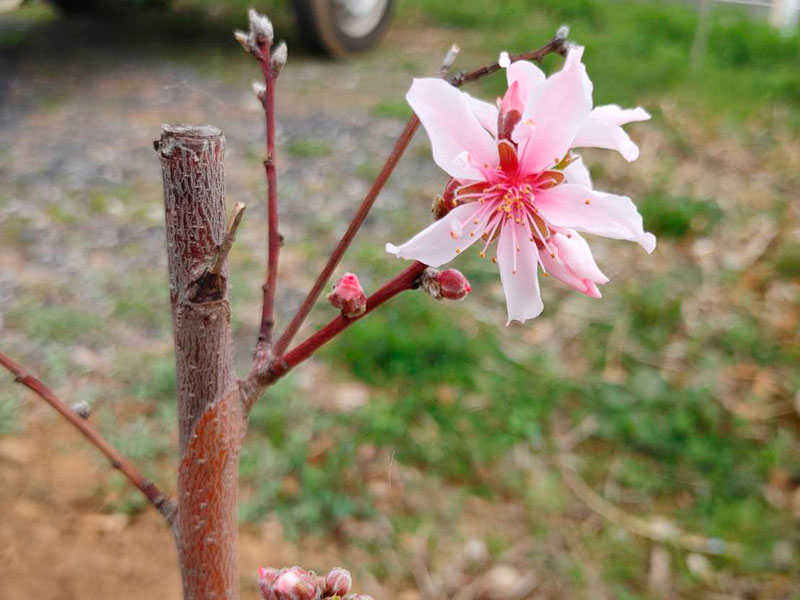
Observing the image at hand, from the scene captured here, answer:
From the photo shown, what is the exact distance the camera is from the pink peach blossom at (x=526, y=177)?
0.50 m

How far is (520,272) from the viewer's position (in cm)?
57

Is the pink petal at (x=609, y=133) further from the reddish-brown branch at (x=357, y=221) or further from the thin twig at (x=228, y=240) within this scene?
the thin twig at (x=228, y=240)

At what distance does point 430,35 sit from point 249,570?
460 centimetres

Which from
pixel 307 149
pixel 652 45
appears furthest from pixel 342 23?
pixel 652 45

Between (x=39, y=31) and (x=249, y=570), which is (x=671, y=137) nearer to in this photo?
(x=249, y=570)

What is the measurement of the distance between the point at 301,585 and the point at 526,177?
328 millimetres

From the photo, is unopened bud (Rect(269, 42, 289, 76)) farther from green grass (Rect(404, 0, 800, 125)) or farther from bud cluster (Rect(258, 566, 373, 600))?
green grass (Rect(404, 0, 800, 125))

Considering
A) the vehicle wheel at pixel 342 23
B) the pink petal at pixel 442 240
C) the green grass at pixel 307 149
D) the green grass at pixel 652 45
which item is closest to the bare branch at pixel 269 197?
the pink petal at pixel 442 240

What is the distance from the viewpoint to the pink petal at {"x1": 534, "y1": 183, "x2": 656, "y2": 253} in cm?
50

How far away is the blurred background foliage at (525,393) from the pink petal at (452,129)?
110 centimetres

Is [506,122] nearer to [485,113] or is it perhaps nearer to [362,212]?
[485,113]

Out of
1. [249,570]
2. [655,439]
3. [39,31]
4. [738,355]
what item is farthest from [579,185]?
[39,31]

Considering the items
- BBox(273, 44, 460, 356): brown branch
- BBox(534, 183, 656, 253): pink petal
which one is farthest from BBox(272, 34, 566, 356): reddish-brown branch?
BBox(534, 183, 656, 253): pink petal

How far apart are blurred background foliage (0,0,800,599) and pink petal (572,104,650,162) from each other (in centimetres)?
111
